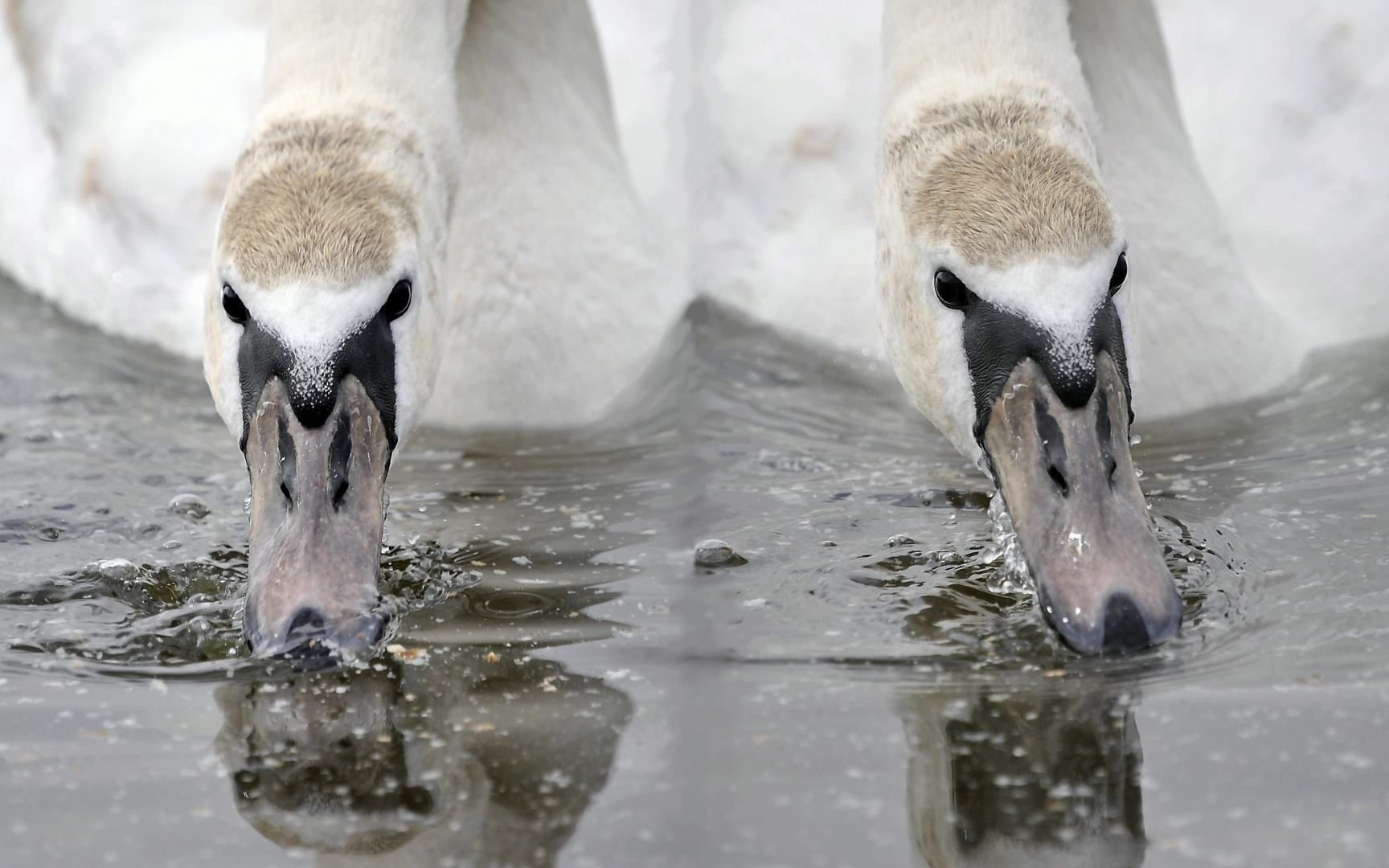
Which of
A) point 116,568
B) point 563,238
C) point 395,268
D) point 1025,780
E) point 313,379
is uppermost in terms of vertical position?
point 563,238

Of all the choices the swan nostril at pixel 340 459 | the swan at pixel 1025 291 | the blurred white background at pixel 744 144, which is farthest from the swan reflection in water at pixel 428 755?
the blurred white background at pixel 744 144

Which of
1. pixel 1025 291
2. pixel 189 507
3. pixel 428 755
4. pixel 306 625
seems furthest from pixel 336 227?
pixel 1025 291

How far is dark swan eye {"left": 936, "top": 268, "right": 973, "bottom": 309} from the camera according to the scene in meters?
3.54

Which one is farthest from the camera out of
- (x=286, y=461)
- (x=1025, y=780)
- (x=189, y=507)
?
(x=189, y=507)

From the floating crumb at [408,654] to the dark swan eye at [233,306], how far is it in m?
0.68

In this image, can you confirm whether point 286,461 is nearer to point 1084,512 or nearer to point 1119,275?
point 1084,512

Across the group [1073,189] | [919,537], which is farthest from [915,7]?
[919,537]

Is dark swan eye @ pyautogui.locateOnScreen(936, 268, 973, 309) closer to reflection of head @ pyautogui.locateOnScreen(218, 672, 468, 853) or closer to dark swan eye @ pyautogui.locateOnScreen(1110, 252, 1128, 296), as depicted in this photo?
dark swan eye @ pyautogui.locateOnScreen(1110, 252, 1128, 296)

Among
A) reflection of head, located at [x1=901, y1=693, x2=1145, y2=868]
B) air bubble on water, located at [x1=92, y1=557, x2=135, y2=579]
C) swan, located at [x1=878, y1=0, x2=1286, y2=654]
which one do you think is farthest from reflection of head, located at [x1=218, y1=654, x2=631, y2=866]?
swan, located at [x1=878, y1=0, x2=1286, y2=654]

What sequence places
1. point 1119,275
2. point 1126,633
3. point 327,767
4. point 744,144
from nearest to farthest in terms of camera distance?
point 327,767
point 1126,633
point 1119,275
point 744,144

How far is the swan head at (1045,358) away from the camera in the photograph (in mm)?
3191

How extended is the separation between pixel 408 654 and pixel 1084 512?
47.3 inches

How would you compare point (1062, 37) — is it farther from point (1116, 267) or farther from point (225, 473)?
point (225, 473)

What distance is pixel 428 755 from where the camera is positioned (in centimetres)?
288
